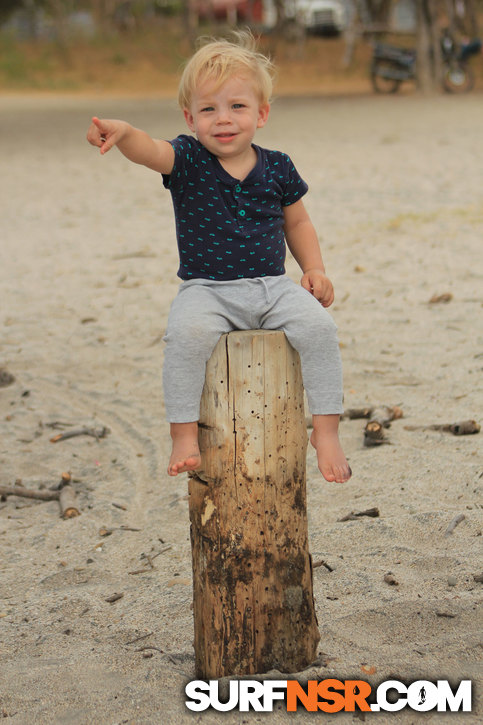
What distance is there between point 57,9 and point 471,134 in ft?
87.9

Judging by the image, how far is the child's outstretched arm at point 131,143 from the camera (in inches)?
107

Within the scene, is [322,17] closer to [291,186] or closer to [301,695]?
[291,186]

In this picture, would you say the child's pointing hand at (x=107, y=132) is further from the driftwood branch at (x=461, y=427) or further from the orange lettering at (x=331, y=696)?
the driftwood branch at (x=461, y=427)

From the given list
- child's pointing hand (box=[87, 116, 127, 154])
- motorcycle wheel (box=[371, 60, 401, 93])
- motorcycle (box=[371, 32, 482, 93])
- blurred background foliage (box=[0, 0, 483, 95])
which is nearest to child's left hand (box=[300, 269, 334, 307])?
child's pointing hand (box=[87, 116, 127, 154])

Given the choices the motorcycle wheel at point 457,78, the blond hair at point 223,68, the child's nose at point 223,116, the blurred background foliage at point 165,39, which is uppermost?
the blurred background foliage at point 165,39

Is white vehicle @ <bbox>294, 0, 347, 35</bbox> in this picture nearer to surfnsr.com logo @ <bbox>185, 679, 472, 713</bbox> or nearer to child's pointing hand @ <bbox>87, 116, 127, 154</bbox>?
child's pointing hand @ <bbox>87, 116, 127, 154</bbox>

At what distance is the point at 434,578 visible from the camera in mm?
3477

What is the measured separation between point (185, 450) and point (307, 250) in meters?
0.87

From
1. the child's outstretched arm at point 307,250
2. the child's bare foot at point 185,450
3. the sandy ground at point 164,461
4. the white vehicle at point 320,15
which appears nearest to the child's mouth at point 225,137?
the child's outstretched arm at point 307,250

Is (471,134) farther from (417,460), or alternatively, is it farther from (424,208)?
(417,460)

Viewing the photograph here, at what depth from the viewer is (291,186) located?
3.05m

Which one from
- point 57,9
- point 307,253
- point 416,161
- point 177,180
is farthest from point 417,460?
point 57,9

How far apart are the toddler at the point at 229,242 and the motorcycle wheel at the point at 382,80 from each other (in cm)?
2149

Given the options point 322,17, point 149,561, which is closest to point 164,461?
point 149,561
